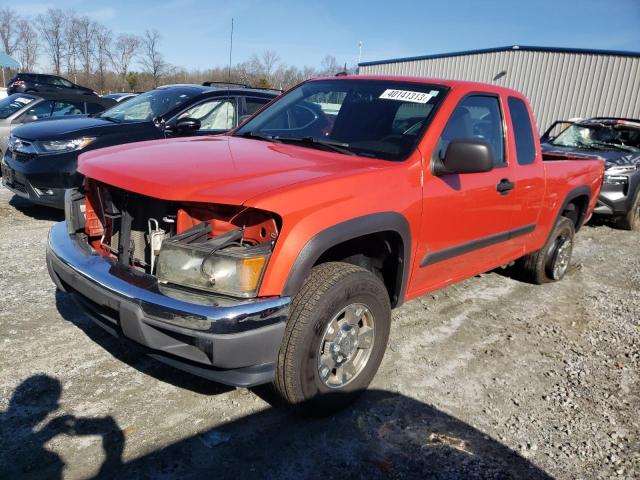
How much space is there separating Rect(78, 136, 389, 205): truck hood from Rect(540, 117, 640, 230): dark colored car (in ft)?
17.9

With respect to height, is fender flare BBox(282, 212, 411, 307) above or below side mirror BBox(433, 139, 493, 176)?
below

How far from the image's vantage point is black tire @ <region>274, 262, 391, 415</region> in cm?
237

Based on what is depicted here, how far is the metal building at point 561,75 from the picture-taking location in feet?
55.7

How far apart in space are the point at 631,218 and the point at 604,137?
1636 mm

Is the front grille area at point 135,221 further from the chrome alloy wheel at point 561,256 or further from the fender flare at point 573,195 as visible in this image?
the chrome alloy wheel at point 561,256

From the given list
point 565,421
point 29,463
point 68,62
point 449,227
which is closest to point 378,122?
point 449,227

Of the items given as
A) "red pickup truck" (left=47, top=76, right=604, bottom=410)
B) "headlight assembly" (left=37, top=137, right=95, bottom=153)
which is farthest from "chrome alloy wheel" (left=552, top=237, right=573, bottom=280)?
"headlight assembly" (left=37, top=137, right=95, bottom=153)

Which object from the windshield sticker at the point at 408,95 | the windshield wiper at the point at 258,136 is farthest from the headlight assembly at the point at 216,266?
the windshield sticker at the point at 408,95

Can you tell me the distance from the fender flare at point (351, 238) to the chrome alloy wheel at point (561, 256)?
276cm

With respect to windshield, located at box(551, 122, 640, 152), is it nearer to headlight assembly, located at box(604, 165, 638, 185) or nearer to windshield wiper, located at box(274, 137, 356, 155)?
headlight assembly, located at box(604, 165, 638, 185)

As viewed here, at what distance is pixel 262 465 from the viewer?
7.72 ft

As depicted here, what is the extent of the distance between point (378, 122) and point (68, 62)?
6453 centimetres

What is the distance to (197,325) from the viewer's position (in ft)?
6.94

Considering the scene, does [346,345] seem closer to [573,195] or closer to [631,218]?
[573,195]
